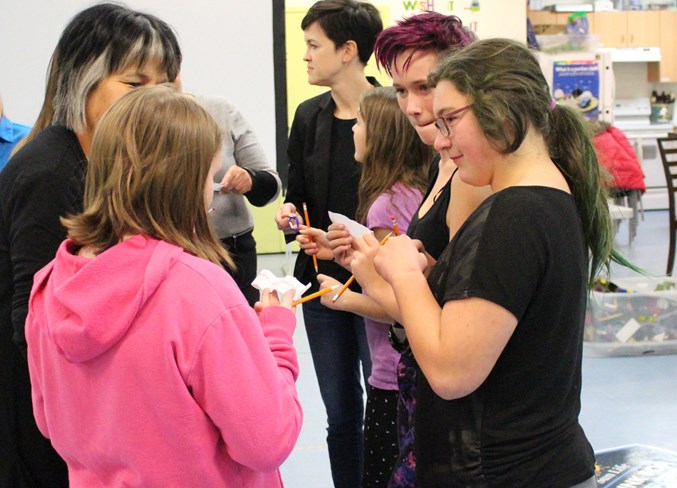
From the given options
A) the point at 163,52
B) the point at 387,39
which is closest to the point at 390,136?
the point at 387,39

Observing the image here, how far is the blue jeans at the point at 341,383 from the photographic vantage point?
8.23 ft

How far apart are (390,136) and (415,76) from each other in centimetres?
41

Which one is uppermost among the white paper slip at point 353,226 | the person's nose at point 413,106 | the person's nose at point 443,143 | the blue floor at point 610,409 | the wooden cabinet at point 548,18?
the wooden cabinet at point 548,18

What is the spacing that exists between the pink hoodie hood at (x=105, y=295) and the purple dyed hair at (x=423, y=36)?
83 cm

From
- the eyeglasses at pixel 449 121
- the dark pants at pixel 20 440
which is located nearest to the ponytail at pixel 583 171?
the eyeglasses at pixel 449 121

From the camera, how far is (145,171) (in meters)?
1.21

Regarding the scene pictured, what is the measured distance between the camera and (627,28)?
10.0 meters

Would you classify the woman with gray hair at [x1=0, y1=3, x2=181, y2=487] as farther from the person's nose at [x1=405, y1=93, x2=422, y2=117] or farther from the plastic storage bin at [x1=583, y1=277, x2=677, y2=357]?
the plastic storage bin at [x1=583, y1=277, x2=677, y2=357]

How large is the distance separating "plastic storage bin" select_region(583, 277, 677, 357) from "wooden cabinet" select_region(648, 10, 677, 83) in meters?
6.54

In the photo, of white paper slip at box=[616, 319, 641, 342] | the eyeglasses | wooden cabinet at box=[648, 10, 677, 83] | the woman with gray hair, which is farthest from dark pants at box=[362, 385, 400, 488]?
wooden cabinet at box=[648, 10, 677, 83]

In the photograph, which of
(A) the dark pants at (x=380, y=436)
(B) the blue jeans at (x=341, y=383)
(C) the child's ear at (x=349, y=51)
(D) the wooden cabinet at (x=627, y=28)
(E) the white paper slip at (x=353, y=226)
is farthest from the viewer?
(D) the wooden cabinet at (x=627, y=28)

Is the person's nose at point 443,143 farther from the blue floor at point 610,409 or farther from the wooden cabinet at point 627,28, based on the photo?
the wooden cabinet at point 627,28

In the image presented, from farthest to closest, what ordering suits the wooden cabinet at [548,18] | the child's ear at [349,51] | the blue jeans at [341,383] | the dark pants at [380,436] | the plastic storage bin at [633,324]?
the wooden cabinet at [548,18]
the plastic storage bin at [633,324]
the child's ear at [349,51]
the blue jeans at [341,383]
the dark pants at [380,436]

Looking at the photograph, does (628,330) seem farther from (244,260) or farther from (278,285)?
(278,285)
